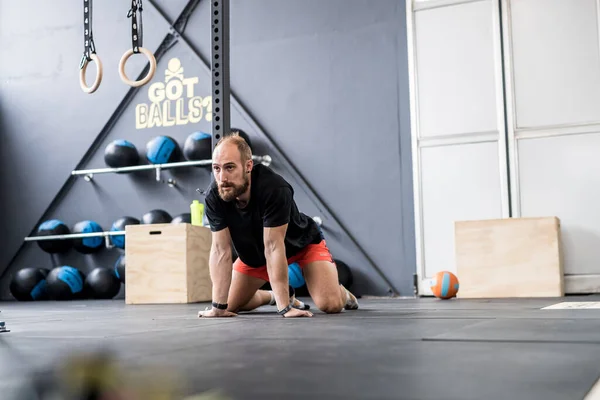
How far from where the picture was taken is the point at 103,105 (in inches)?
317

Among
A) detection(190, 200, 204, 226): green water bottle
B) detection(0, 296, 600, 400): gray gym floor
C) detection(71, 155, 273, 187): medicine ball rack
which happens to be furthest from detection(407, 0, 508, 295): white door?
detection(0, 296, 600, 400): gray gym floor

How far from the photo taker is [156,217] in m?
7.04

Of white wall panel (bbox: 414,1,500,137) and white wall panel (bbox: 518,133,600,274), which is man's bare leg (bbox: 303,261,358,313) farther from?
white wall panel (bbox: 414,1,500,137)

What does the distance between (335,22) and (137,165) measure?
8.41 ft

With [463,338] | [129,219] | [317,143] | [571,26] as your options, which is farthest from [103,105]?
[463,338]

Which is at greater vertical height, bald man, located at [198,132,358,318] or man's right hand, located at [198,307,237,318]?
bald man, located at [198,132,358,318]

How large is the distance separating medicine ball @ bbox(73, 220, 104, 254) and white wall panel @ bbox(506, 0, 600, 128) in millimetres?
4417

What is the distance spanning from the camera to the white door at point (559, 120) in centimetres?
589

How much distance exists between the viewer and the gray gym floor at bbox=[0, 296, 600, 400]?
1.06 meters

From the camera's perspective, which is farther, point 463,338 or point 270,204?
point 270,204

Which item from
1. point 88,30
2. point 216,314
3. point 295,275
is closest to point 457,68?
point 295,275

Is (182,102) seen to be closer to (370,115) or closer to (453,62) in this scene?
(370,115)

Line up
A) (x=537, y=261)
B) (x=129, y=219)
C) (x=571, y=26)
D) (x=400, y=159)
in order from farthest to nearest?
1. (x=129, y=219)
2. (x=400, y=159)
3. (x=571, y=26)
4. (x=537, y=261)

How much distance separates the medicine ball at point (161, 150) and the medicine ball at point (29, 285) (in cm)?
176
